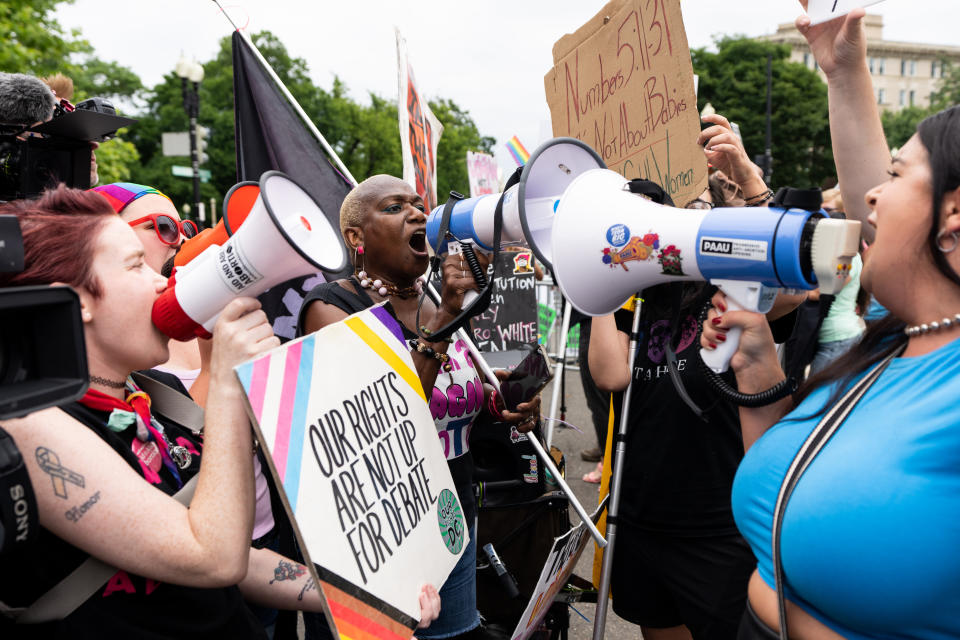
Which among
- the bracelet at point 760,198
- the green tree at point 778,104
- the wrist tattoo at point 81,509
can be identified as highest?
the green tree at point 778,104

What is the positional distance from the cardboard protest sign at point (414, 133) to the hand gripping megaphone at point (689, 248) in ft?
5.09

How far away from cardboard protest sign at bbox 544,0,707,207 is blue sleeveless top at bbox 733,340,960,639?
3.24ft

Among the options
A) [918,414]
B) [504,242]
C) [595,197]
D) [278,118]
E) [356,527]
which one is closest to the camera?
[918,414]

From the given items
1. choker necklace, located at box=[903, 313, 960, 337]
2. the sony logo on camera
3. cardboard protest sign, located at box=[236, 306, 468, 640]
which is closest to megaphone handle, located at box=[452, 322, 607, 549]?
cardboard protest sign, located at box=[236, 306, 468, 640]

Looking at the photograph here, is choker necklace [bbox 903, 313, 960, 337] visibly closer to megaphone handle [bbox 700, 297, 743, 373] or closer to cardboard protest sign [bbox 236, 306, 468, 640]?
megaphone handle [bbox 700, 297, 743, 373]

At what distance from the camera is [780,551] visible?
126 centimetres

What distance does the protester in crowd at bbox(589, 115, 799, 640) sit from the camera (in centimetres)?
203

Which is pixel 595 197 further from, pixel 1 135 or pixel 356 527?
pixel 1 135

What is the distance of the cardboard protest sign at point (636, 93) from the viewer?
204cm

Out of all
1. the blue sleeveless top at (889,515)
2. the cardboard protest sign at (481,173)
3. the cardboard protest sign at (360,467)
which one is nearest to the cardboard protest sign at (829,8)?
the blue sleeveless top at (889,515)

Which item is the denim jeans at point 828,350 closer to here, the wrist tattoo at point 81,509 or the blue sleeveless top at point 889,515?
the blue sleeveless top at point 889,515

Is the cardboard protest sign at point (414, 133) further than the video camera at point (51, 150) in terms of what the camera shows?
Yes

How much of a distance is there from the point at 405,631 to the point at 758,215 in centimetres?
111

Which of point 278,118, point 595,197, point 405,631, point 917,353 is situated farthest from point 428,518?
point 278,118
